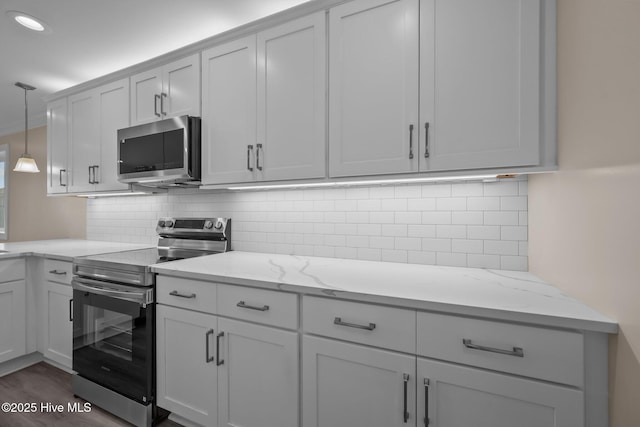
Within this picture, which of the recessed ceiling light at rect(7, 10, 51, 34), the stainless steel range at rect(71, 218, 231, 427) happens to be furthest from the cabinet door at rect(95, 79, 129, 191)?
the stainless steel range at rect(71, 218, 231, 427)

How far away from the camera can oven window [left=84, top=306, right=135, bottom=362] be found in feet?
5.83

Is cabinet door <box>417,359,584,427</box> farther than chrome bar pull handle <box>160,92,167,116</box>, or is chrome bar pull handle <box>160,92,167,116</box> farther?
chrome bar pull handle <box>160,92,167,116</box>

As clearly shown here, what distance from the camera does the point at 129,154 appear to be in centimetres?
224

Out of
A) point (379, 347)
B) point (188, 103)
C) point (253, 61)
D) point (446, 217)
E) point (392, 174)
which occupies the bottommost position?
point (379, 347)

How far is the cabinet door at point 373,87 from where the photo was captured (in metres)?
1.42

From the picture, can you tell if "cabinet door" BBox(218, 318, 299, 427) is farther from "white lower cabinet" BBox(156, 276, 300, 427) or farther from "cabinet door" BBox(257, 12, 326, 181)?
"cabinet door" BBox(257, 12, 326, 181)

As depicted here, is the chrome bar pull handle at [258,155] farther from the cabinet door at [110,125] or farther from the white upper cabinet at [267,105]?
the cabinet door at [110,125]

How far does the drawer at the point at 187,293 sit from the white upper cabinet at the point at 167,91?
1147mm

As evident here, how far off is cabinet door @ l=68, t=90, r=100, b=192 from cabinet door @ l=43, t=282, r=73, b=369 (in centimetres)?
88

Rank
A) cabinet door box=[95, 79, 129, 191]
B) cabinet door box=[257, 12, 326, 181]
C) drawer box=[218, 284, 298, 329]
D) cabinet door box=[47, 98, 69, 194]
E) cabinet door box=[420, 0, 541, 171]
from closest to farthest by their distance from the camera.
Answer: cabinet door box=[420, 0, 541, 171] < drawer box=[218, 284, 298, 329] < cabinet door box=[257, 12, 326, 181] < cabinet door box=[95, 79, 129, 191] < cabinet door box=[47, 98, 69, 194]

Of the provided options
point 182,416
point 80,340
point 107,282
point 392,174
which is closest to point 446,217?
point 392,174

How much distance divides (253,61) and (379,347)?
1736 mm

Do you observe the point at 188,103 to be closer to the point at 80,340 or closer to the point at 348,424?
the point at 80,340

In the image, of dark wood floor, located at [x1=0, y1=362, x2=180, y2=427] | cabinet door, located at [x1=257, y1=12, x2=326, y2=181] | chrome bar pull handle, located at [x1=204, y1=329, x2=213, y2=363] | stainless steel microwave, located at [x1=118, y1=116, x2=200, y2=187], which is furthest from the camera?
stainless steel microwave, located at [x1=118, y1=116, x2=200, y2=187]
